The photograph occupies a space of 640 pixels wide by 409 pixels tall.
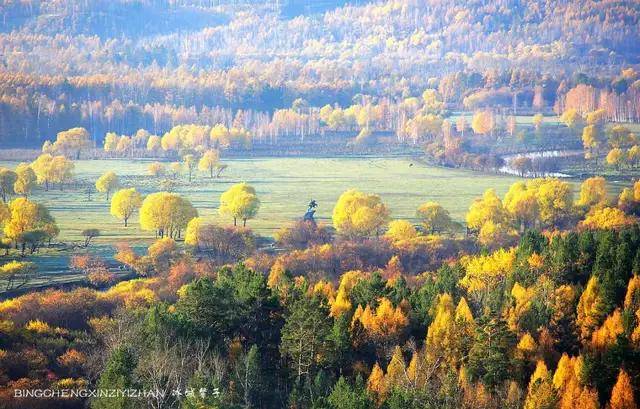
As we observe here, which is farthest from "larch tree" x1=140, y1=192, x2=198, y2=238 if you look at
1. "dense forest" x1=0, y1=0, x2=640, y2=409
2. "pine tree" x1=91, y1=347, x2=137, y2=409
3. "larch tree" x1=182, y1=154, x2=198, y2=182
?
"pine tree" x1=91, y1=347, x2=137, y2=409

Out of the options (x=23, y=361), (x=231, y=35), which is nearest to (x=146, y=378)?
(x=23, y=361)

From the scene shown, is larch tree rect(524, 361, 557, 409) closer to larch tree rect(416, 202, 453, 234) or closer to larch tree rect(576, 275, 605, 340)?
larch tree rect(576, 275, 605, 340)

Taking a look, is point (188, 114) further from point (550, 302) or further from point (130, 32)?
point (130, 32)

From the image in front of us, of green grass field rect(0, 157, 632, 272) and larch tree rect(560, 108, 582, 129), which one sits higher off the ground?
larch tree rect(560, 108, 582, 129)

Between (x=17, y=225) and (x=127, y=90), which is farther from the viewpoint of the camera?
(x=127, y=90)

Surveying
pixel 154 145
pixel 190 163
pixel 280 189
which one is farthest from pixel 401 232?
Result: pixel 154 145

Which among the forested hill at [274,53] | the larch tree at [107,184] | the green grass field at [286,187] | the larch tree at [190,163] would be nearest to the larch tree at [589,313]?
the green grass field at [286,187]

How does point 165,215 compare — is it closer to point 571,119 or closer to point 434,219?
point 434,219
